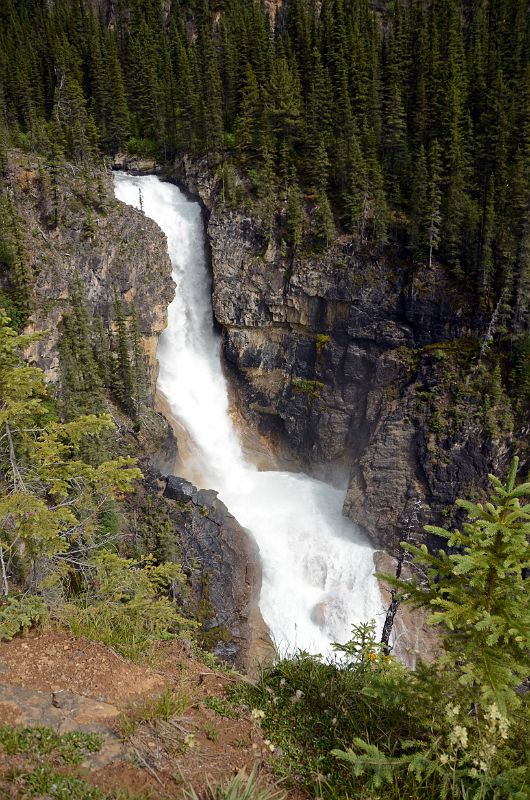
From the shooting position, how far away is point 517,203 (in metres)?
33.8

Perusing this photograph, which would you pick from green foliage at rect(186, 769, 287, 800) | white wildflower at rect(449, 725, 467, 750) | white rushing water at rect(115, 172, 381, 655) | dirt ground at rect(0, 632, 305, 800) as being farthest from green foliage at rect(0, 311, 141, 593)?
white rushing water at rect(115, 172, 381, 655)

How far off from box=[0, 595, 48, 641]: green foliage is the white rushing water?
21.4 metres

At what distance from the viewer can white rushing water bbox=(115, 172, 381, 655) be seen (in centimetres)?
3019

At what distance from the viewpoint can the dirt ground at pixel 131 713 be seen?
5.25 meters

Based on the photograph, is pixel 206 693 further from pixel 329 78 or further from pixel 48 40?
pixel 48 40

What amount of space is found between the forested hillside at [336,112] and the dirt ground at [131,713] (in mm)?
31620

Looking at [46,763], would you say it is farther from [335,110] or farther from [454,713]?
[335,110]

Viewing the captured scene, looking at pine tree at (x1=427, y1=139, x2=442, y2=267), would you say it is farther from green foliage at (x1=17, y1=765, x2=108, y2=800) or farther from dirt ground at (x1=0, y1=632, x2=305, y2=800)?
green foliage at (x1=17, y1=765, x2=108, y2=800)

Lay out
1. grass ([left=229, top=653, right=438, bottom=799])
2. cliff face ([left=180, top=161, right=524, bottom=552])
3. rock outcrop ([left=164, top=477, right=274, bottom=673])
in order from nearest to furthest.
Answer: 1. grass ([left=229, top=653, right=438, bottom=799])
2. rock outcrop ([left=164, top=477, right=274, bottom=673])
3. cliff face ([left=180, top=161, right=524, bottom=552])

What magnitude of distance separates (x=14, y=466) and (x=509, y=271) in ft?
107

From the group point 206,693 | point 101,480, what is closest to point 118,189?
point 101,480

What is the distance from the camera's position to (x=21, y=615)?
7547mm

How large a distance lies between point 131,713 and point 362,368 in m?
33.7

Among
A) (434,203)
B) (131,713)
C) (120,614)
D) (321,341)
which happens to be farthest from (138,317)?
(131,713)
